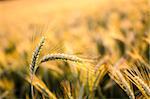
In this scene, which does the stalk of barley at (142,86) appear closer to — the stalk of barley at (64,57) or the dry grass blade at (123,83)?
the dry grass blade at (123,83)

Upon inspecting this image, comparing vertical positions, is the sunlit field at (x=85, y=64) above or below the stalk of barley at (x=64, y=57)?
below

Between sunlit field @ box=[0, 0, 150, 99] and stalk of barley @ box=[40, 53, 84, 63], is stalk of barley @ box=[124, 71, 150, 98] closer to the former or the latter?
sunlit field @ box=[0, 0, 150, 99]

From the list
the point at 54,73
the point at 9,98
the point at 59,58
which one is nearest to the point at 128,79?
the point at 59,58

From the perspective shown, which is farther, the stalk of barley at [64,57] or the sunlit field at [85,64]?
the sunlit field at [85,64]

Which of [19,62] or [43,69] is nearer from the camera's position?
[43,69]

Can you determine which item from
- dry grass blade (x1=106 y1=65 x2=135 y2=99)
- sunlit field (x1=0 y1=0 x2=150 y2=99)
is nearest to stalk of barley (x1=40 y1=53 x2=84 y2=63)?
sunlit field (x1=0 y1=0 x2=150 y2=99)

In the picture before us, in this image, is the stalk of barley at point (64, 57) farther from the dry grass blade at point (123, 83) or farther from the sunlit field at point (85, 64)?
the dry grass blade at point (123, 83)

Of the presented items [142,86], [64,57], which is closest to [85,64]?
[64,57]

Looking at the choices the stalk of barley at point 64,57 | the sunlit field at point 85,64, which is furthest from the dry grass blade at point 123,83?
the stalk of barley at point 64,57

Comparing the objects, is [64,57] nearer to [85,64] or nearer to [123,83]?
[85,64]

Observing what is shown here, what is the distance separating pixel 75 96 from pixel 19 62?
4.99 ft

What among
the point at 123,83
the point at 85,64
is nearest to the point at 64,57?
the point at 85,64

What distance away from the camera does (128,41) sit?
271cm

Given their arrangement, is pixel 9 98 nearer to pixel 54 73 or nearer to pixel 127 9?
pixel 54 73
